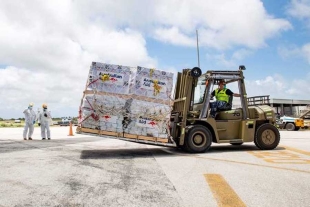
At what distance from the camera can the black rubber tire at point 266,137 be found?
10500 mm

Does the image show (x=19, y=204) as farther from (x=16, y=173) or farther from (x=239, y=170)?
(x=239, y=170)

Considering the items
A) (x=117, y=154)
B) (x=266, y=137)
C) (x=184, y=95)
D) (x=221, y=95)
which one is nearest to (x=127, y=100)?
(x=117, y=154)

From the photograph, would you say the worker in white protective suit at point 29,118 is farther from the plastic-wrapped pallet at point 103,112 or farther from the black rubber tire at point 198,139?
the black rubber tire at point 198,139

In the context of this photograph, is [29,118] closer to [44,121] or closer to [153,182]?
[44,121]

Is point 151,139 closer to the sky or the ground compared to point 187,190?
closer to the sky

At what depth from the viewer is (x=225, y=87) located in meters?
10.3

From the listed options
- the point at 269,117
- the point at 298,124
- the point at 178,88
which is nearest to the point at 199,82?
the point at 178,88

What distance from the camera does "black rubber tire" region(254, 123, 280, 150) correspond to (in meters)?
10.5

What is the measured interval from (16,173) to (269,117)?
7924 millimetres

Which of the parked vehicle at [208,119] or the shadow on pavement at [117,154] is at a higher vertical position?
the parked vehicle at [208,119]

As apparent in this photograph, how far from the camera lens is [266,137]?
10602 millimetres

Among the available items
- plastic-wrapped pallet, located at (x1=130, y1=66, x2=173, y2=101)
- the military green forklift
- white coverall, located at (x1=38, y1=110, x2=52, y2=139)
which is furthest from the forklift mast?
white coverall, located at (x1=38, y1=110, x2=52, y2=139)

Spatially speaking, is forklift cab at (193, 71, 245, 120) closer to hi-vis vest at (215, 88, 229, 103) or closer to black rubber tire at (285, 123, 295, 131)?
hi-vis vest at (215, 88, 229, 103)

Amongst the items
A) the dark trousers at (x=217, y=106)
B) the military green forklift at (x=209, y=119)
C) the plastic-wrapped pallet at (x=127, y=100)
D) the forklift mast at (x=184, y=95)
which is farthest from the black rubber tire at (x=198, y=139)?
the plastic-wrapped pallet at (x=127, y=100)
